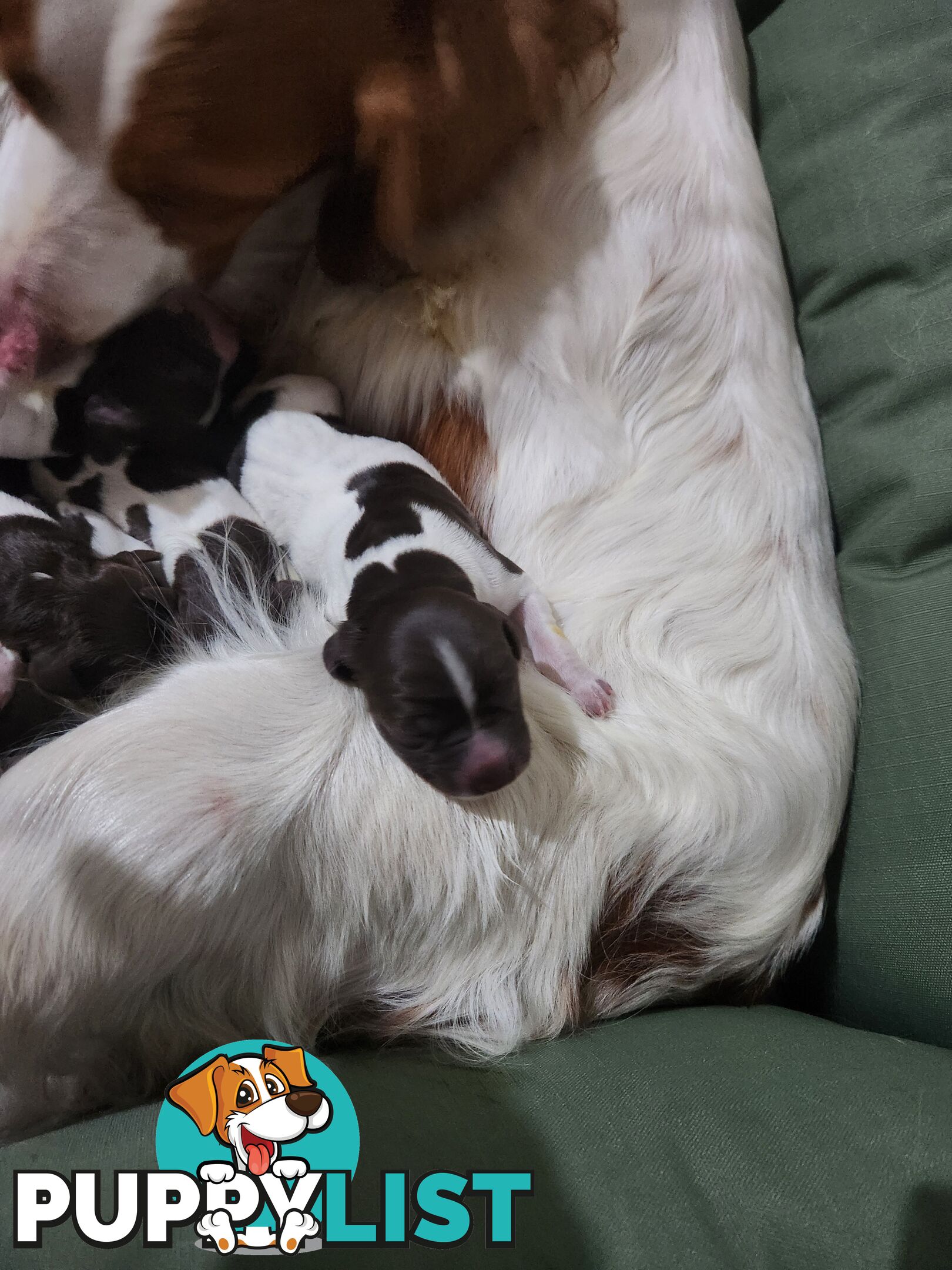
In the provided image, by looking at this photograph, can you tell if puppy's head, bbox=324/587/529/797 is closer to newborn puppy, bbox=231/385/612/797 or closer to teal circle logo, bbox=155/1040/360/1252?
newborn puppy, bbox=231/385/612/797

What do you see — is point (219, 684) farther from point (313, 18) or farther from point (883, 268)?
point (883, 268)

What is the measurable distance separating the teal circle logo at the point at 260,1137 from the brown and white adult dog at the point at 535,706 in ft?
0.21

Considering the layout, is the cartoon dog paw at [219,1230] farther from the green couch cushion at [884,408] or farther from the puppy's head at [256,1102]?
the green couch cushion at [884,408]

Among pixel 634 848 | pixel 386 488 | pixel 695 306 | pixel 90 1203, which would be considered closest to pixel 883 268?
pixel 695 306

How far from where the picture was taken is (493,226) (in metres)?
1.13

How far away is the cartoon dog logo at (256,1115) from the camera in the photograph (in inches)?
25.5

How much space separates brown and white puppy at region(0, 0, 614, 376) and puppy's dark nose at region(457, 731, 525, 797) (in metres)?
0.65

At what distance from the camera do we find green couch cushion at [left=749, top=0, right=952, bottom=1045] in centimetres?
93

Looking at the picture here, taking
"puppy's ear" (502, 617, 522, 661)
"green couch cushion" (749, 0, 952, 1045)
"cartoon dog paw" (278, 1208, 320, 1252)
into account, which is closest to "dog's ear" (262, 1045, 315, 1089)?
"cartoon dog paw" (278, 1208, 320, 1252)

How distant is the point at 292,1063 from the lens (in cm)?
78

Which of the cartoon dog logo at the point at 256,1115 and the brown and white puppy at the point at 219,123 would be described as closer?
the cartoon dog logo at the point at 256,1115

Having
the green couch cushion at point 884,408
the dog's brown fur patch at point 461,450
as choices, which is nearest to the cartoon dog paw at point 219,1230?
the green couch cushion at point 884,408

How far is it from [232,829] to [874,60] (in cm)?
122

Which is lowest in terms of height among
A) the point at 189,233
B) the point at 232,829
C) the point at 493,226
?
the point at 232,829
